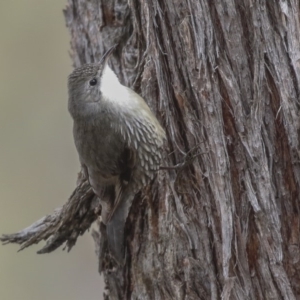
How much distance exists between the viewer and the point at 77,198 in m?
4.42

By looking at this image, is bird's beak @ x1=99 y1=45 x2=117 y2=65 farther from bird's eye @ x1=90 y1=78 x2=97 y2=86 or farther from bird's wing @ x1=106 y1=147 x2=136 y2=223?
bird's wing @ x1=106 y1=147 x2=136 y2=223

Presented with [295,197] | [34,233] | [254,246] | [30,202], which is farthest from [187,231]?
[30,202]

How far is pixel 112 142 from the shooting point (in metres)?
4.20

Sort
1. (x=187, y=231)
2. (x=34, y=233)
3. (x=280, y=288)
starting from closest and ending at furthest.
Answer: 1. (x=280, y=288)
2. (x=187, y=231)
3. (x=34, y=233)

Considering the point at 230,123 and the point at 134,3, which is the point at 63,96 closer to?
the point at 134,3

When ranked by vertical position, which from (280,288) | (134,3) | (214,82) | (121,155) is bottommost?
(280,288)

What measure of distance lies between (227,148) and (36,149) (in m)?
4.02

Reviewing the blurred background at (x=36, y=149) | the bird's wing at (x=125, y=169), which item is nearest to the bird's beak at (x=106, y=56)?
the bird's wing at (x=125, y=169)

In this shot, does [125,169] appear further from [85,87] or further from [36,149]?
[36,149]

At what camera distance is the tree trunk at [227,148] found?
359 centimetres

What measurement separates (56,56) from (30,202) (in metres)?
1.70

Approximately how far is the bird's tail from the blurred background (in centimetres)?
299

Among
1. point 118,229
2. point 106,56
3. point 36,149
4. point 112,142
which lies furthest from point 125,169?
point 36,149

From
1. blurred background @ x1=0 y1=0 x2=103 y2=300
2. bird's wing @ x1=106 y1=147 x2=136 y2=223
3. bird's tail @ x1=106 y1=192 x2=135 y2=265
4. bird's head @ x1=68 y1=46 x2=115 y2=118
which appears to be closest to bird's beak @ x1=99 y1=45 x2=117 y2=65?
bird's head @ x1=68 y1=46 x2=115 y2=118
